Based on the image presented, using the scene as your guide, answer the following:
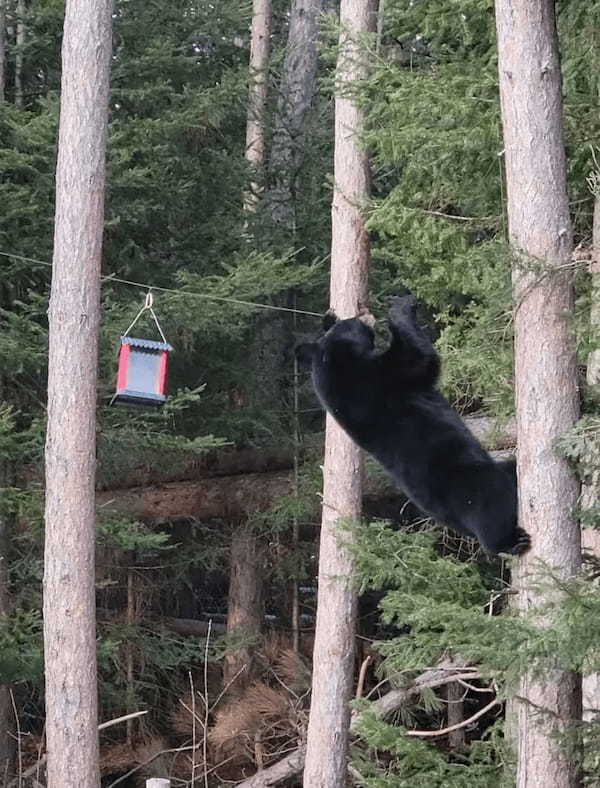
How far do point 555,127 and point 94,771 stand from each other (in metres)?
6.90

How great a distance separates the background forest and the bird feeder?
5.93ft

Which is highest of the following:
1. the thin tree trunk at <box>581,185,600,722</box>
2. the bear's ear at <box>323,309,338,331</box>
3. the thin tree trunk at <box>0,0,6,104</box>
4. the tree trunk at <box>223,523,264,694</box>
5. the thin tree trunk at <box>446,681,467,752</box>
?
the thin tree trunk at <box>0,0,6,104</box>

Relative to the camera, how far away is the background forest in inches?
289

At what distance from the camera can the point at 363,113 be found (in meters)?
8.98

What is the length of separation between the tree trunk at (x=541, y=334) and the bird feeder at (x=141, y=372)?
3.30 metres

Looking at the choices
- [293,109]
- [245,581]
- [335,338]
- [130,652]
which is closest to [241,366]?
[245,581]

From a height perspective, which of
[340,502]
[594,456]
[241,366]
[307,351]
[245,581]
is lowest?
[245,581]

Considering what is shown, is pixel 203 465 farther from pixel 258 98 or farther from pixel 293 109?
pixel 293 109

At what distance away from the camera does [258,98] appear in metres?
13.9

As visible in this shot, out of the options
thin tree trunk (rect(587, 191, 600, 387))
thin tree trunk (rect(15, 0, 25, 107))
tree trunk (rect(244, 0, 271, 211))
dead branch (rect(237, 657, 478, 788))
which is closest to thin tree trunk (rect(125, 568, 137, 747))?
dead branch (rect(237, 657, 478, 788))

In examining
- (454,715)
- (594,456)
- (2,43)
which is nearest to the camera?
(594,456)

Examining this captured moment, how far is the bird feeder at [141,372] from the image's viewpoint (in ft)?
25.9

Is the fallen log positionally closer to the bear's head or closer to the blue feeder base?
the blue feeder base

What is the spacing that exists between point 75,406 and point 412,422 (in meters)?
4.05
